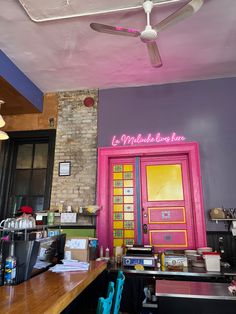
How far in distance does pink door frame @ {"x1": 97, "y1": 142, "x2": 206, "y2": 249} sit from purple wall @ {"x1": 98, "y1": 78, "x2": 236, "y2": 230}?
0.13 m

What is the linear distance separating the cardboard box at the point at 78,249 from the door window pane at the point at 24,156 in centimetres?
250

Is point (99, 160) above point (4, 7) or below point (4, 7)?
below

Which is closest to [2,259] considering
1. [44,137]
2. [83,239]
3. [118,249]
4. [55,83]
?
[83,239]

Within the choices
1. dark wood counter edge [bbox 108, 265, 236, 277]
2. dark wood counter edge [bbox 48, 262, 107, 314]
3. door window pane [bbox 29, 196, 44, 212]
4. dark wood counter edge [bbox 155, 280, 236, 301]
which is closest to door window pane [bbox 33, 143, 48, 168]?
door window pane [bbox 29, 196, 44, 212]

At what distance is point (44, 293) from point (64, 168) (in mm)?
3103

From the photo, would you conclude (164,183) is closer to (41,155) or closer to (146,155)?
(146,155)

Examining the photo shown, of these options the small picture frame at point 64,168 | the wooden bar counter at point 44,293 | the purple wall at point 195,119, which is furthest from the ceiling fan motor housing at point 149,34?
the small picture frame at point 64,168

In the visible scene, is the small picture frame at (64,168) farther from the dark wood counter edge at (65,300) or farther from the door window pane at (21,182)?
the dark wood counter edge at (65,300)

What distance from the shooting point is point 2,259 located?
86.9 inches

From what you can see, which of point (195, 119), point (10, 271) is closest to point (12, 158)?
point (10, 271)

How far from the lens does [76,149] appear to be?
4918 millimetres

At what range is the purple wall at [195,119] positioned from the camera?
4320 millimetres

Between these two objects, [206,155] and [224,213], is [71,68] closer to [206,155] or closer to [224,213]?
[206,155]

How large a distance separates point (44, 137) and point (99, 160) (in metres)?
1.41
